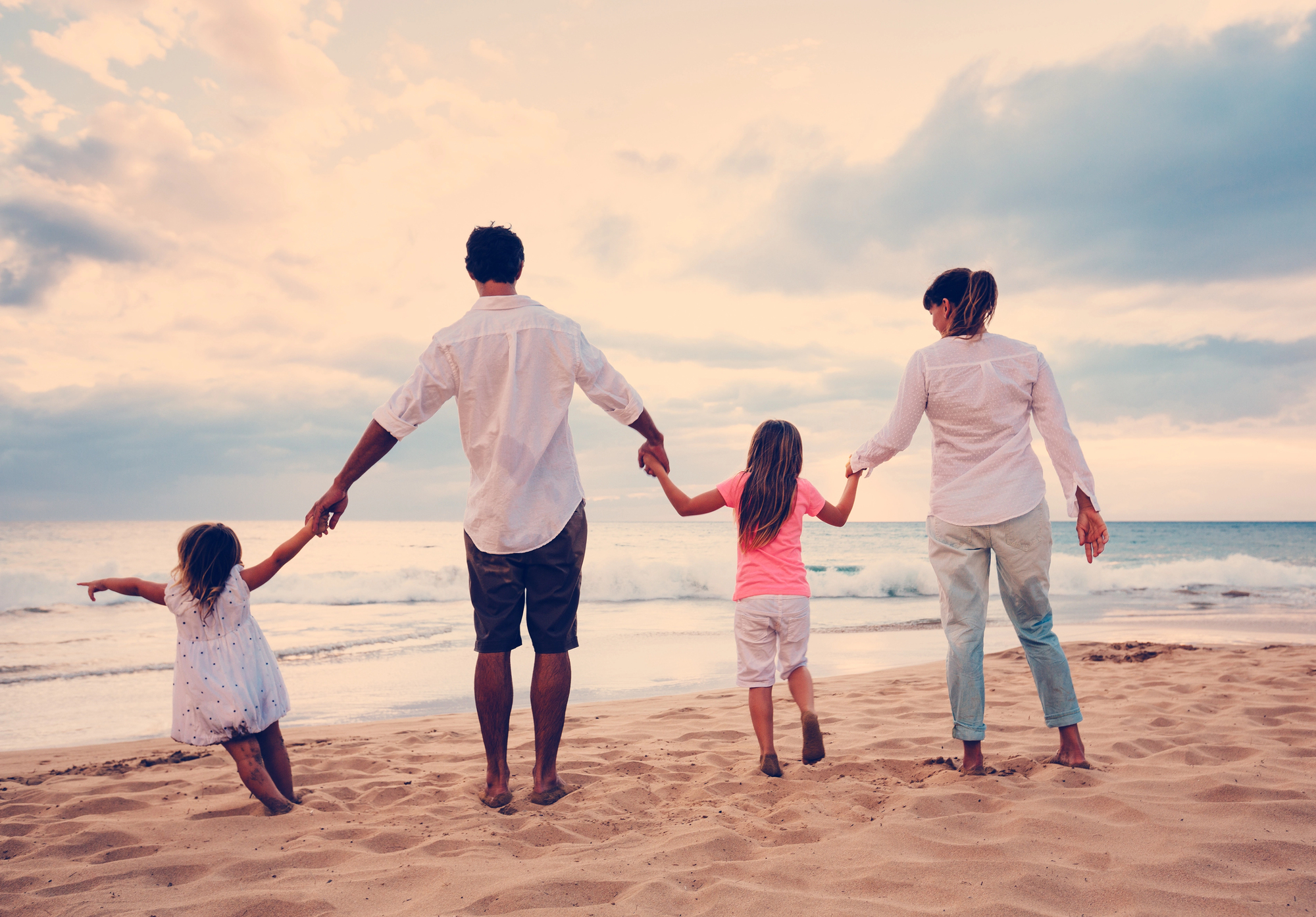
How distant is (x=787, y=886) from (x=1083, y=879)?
85 centimetres

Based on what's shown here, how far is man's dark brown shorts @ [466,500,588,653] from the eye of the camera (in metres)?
3.03

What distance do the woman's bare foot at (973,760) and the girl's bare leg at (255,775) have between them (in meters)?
2.82

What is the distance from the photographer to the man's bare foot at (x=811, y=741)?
3.41 metres

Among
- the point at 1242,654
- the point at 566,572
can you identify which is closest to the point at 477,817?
the point at 566,572

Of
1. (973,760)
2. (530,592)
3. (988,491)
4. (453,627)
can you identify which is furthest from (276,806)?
(453,627)

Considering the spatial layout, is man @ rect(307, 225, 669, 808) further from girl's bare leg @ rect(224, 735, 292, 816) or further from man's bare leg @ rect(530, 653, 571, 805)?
girl's bare leg @ rect(224, 735, 292, 816)

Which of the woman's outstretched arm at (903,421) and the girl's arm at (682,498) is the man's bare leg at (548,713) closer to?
the girl's arm at (682,498)

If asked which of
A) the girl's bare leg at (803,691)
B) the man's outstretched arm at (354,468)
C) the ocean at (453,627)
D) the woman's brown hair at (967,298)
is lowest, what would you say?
the ocean at (453,627)

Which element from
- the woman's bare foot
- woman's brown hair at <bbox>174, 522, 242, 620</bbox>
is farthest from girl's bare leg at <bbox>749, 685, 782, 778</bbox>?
woman's brown hair at <bbox>174, 522, 242, 620</bbox>

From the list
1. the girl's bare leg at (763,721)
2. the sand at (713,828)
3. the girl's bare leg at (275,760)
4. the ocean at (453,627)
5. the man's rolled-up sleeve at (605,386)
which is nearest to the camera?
the sand at (713,828)

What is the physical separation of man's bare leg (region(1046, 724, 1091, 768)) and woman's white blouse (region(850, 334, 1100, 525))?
37.4 inches

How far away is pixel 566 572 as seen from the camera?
3.08 meters

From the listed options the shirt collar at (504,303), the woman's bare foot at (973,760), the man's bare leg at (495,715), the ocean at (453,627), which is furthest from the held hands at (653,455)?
the ocean at (453,627)

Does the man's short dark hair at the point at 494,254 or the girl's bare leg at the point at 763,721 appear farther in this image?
the girl's bare leg at the point at 763,721
